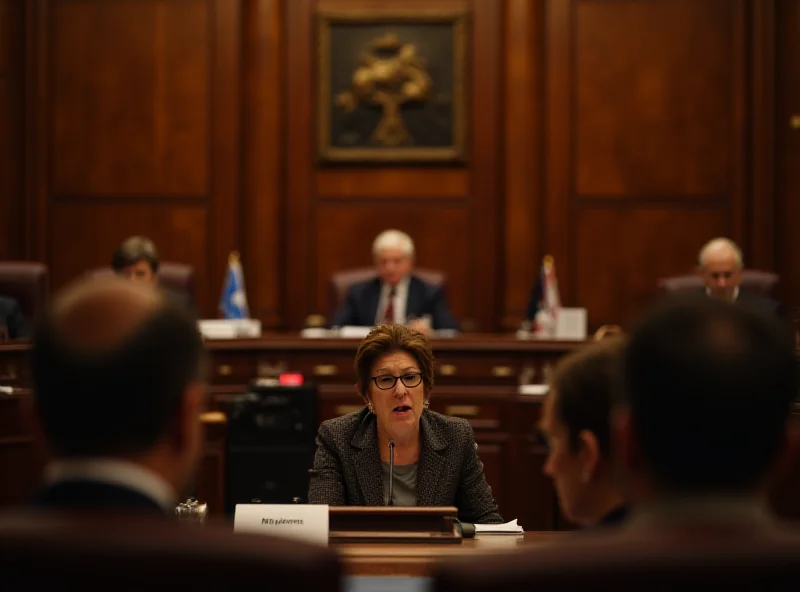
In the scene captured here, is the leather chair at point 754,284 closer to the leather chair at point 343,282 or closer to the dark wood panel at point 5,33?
the leather chair at point 343,282

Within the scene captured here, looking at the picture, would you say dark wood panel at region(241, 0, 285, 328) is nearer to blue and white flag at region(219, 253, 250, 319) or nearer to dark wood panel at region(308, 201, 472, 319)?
dark wood panel at region(308, 201, 472, 319)

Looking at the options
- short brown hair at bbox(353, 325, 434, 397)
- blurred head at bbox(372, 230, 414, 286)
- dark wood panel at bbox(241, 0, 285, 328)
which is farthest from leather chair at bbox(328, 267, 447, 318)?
short brown hair at bbox(353, 325, 434, 397)

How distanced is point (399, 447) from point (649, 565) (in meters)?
2.47

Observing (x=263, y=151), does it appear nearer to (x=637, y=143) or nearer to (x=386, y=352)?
(x=637, y=143)

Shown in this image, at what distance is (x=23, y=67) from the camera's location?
880 cm

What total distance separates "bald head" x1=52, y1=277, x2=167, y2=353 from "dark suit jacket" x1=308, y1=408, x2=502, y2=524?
2194 mm

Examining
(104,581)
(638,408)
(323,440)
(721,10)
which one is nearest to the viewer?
(104,581)

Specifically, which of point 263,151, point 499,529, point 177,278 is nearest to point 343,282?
point 177,278

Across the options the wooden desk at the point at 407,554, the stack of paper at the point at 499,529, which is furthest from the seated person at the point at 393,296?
the wooden desk at the point at 407,554

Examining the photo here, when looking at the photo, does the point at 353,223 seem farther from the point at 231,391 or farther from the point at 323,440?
the point at 323,440

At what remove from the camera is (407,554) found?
2.37 metres

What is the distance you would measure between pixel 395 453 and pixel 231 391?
3.15 metres

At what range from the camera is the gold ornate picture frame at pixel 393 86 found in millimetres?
8734

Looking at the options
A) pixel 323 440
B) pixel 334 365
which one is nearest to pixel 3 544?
pixel 323 440
